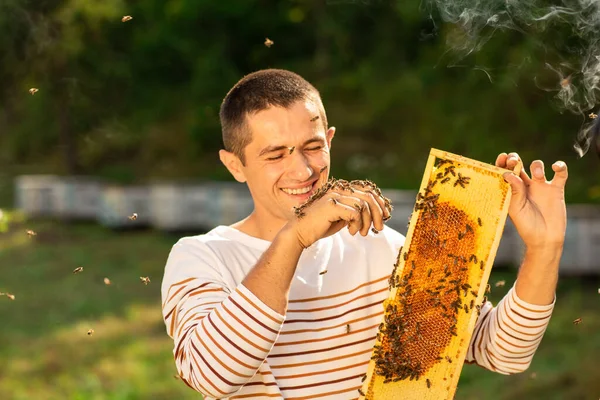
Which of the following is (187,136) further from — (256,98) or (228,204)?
(256,98)

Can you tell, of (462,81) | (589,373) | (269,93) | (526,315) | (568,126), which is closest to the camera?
(526,315)

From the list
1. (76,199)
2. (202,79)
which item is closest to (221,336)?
(76,199)

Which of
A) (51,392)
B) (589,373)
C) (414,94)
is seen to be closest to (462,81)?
(414,94)

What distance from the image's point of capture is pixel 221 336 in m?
2.47

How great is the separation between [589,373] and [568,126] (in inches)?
329

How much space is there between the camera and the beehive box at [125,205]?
17.2 metres

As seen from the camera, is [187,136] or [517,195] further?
[187,136]

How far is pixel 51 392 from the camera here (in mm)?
8734

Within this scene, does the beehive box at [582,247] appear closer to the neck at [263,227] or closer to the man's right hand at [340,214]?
the neck at [263,227]

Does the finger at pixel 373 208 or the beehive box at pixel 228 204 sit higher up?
the finger at pixel 373 208

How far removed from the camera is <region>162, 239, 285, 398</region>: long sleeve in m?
2.46

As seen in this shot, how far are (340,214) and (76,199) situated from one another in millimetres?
16766

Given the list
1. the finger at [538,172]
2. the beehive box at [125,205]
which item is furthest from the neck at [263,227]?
the beehive box at [125,205]

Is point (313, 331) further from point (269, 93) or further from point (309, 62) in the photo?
point (309, 62)
